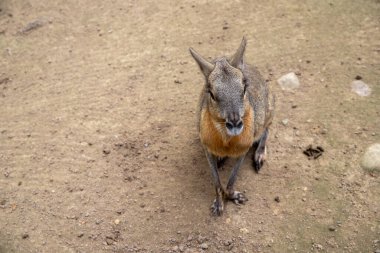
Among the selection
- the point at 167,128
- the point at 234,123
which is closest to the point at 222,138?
the point at 234,123

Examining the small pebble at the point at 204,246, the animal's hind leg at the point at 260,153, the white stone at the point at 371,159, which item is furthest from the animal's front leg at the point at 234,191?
the white stone at the point at 371,159

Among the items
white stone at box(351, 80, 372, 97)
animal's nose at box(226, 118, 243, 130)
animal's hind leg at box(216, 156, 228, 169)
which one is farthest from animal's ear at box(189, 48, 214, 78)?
white stone at box(351, 80, 372, 97)

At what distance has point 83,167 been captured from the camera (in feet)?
13.8

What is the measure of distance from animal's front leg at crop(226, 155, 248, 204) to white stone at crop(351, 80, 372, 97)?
62.0 inches

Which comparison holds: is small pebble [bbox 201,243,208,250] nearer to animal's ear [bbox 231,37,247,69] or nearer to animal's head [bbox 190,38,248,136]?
animal's head [bbox 190,38,248,136]

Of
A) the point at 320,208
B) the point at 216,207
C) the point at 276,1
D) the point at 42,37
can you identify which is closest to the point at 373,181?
the point at 320,208

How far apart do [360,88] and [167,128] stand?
204 centimetres

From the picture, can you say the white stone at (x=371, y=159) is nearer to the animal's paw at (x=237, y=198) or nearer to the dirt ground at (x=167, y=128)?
the dirt ground at (x=167, y=128)

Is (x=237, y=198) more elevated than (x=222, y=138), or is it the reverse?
(x=222, y=138)

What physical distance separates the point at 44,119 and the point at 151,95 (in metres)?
1.16

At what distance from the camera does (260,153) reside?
4.14m

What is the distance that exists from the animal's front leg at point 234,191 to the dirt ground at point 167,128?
0.24 ft

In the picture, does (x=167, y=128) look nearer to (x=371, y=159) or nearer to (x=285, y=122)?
(x=285, y=122)

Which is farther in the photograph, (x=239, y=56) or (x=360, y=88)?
(x=360, y=88)
